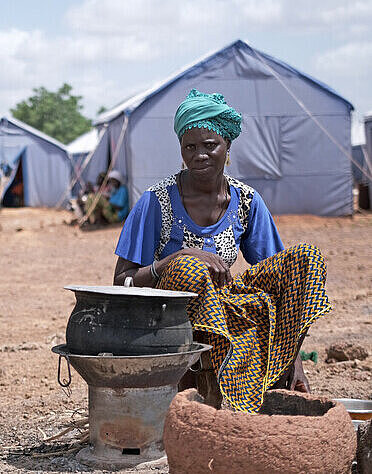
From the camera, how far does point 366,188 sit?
19.3m

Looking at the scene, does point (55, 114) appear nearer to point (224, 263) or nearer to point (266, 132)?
point (266, 132)

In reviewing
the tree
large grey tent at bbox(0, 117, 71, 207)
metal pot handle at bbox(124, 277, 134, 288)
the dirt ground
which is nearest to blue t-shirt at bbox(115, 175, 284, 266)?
metal pot handle at bbox(124, 277, 134, 288)

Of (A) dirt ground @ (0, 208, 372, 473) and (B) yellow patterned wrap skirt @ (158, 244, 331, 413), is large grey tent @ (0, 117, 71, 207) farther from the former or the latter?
(B) yellow patterned wrap skirt @ (158, 244, 331, 413)

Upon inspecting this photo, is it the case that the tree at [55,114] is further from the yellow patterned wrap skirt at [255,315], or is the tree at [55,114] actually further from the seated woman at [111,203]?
the yellow patterned wrap skirt at [255,315]

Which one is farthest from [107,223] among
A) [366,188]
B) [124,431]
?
[124,431]

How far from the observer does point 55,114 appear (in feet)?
171

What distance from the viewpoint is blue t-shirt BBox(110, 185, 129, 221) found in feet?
54.0

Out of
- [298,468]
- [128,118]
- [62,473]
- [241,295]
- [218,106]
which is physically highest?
[128,118]

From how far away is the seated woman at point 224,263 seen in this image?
3055 millimetres

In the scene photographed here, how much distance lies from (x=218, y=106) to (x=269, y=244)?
68cm

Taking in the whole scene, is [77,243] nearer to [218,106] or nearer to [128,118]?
[128,118]

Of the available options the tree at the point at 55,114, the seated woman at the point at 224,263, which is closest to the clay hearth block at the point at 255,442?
the seated woman at the point at 224,263

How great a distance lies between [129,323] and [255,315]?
0.58 m

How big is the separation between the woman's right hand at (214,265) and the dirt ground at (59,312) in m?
0.88
